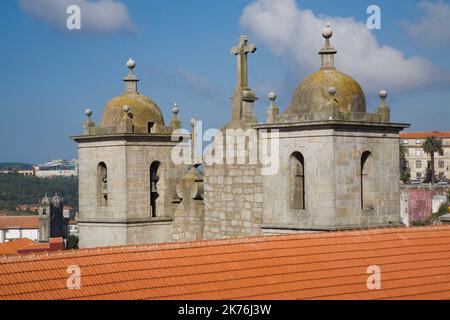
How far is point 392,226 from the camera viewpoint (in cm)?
1911

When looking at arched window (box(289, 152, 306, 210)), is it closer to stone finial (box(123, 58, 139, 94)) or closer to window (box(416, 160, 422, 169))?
stone finial (box(123, 58, 139, 94))

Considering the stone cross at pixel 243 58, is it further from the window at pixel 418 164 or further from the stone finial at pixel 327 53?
the window at pixel 418 164

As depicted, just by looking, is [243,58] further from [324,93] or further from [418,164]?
[418,164]

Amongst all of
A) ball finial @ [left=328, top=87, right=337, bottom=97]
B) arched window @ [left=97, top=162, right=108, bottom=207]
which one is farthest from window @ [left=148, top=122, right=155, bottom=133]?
ball finial @ [left=328, top=87, right=337, bottom=97]

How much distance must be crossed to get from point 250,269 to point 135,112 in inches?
369

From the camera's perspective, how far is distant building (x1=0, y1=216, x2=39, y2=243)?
459 ft

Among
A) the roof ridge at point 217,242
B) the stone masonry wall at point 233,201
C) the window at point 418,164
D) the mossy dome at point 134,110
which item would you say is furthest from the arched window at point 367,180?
the window at point 418,164

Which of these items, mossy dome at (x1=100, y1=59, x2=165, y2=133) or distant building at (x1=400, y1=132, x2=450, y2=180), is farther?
distant building at (x1=400, y1=132, x2=450, y2=180)

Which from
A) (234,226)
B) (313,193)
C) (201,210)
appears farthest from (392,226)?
(201,210)

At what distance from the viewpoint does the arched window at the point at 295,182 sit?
18953 mm

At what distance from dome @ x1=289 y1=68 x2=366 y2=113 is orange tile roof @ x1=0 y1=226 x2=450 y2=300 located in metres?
2.62
